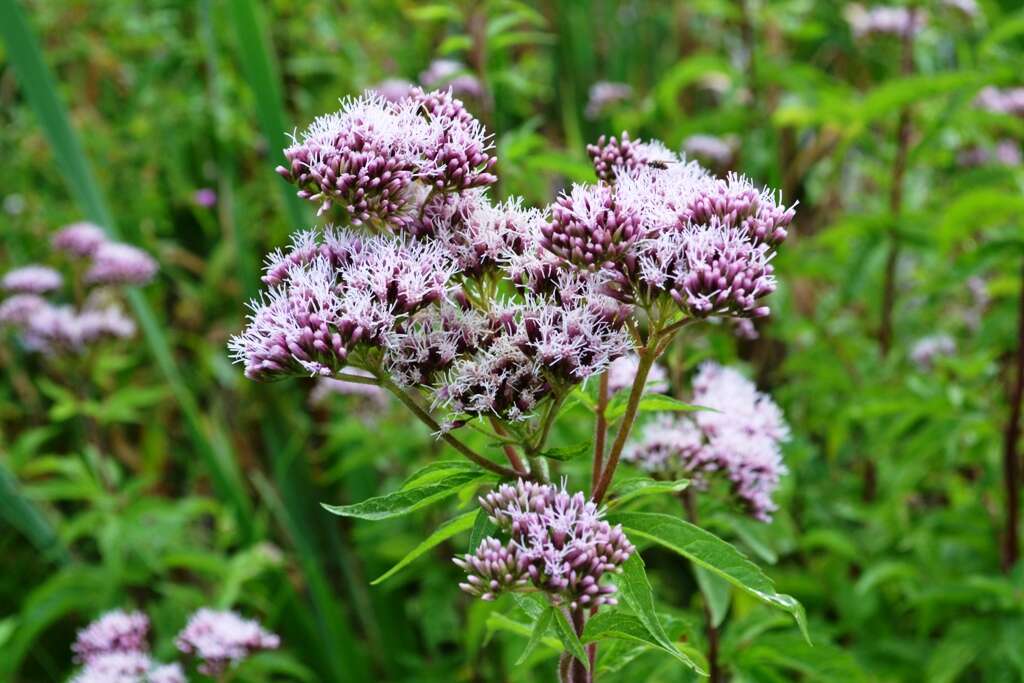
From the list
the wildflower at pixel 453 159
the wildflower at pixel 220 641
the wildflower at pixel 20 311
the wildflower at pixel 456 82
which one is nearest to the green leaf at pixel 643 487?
the wildflower at pixel 453 159

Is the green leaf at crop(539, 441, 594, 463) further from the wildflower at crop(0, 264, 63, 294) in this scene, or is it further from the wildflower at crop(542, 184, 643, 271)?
the wildflower at crop(0, 264, 63, 294)

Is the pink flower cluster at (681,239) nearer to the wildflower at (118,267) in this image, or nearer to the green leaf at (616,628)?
the green leaf at (616,628)

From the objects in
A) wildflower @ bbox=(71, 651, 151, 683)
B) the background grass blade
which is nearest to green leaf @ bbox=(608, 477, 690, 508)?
wildflower @ bbox=(71, 651, 151, 683)

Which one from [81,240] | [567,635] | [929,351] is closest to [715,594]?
[567,635]

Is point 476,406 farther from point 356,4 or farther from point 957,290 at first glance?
point 356,4

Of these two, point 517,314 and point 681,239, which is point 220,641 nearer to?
point 517,314

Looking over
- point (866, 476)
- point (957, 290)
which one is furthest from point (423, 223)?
point (957, 290)
